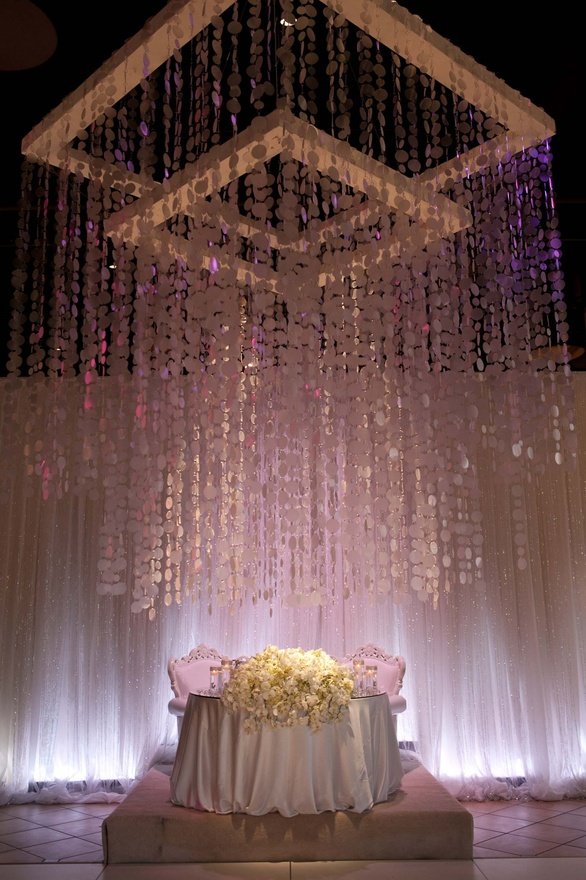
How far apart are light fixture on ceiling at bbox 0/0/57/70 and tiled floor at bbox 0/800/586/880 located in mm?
3957

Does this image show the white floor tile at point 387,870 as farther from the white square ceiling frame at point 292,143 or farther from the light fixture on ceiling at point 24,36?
the light fixture on ceiling at point 24,36

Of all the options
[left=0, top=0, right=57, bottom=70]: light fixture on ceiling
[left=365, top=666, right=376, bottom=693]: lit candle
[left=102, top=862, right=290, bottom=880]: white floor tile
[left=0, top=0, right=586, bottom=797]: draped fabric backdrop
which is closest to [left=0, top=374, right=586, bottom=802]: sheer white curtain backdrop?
[left=0, top=0, right=586, bottom=797]: draped fabric backdrop

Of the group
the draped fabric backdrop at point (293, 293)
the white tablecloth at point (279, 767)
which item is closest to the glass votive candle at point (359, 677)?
the white tablecloth at point (279, 767)

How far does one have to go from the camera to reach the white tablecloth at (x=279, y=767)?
407 cm

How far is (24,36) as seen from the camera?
3564 mm

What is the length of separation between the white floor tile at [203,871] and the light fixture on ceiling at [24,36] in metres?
3.96

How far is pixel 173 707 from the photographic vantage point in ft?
18.5

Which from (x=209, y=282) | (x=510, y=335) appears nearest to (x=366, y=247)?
(x=209, y=282)

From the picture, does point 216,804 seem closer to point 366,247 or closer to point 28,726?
point 28,726

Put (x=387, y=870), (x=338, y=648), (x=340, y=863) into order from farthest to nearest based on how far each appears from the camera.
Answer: (x=338, y=648) < (x=340, y=863) < (x=387, y=870)

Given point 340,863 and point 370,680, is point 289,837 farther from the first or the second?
point 370,680

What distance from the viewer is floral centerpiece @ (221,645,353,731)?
4125 millimetres

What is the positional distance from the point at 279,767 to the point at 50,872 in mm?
1263

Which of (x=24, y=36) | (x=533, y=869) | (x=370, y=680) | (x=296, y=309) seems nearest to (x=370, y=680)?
(x=370, y=680)
